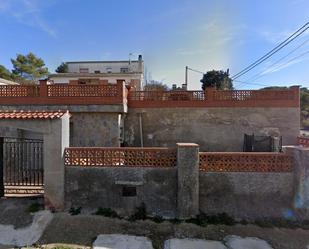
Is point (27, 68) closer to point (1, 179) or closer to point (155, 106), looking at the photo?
point (155, 106)

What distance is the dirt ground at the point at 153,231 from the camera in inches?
227

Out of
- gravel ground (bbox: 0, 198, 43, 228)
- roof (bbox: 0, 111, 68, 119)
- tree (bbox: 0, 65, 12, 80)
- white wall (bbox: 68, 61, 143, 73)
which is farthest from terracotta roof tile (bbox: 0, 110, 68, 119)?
tree (bbox: 0, 65, 12, 80)

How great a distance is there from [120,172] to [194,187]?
206 cm

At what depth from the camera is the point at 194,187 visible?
6.75 metres

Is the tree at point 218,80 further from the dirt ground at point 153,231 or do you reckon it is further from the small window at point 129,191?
the dirt ground at point 153,231

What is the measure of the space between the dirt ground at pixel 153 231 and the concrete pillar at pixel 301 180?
727 mm

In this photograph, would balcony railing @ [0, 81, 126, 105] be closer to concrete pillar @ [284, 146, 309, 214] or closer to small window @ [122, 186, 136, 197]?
small window @ [122, 186, 136, 197]

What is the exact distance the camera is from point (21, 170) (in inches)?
372

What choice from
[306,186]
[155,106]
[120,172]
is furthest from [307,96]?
[120,172]

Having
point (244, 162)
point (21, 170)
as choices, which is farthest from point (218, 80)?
point (21, 170)

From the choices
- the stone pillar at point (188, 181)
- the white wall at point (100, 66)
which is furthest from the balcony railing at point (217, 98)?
the white wall at point (100, 66)

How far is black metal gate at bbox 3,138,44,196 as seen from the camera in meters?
8.31

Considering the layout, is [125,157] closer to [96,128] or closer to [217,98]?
[96,128]

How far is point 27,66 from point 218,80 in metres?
27.3
